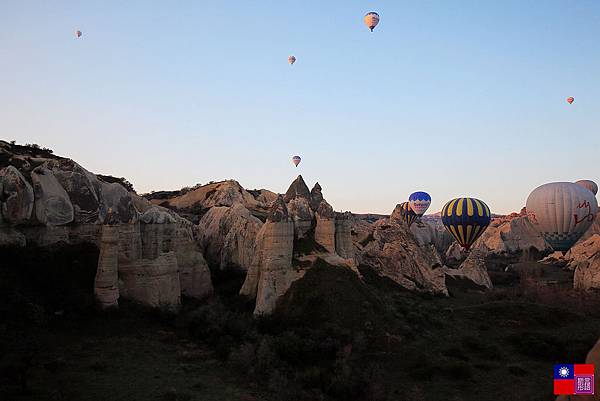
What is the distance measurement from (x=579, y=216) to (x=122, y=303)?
5534cm

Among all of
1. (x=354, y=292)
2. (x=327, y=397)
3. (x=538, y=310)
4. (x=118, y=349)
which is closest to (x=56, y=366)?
(x=118, y=349)

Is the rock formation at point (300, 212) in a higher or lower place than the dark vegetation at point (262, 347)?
higher

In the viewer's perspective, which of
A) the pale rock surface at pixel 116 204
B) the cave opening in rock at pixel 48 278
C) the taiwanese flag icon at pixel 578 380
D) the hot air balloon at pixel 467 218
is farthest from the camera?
the hot air balloon at pixel 467 218

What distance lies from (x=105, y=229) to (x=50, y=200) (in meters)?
4.64

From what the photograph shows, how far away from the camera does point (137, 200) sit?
40250 mm

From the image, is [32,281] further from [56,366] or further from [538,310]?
[538,310]

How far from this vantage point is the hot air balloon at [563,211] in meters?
55.8

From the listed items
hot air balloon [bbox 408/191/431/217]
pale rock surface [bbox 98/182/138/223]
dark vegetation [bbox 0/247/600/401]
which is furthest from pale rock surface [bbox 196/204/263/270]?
hot air balloon [bbox 408/191/431/217]

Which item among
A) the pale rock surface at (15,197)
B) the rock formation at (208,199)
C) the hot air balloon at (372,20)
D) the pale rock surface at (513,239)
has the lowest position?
the pale rock surface at (513,239)

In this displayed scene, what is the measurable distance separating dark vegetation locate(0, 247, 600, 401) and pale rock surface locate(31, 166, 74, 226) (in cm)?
195

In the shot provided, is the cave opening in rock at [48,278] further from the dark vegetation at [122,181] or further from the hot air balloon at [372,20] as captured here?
the hot air balloon at [372,20]

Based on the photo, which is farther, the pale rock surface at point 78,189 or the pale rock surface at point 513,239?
the pale rock surface at point 513,239

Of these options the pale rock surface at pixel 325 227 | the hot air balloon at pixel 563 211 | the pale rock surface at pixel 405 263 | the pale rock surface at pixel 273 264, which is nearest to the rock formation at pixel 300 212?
the pale rock surface at pixel 325 227

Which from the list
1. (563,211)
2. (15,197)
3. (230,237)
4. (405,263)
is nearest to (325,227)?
(230,237)
